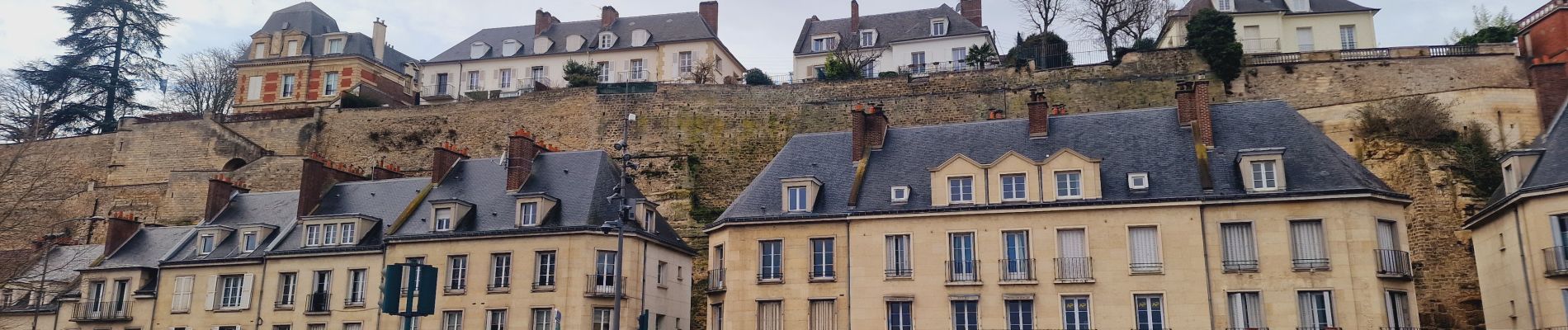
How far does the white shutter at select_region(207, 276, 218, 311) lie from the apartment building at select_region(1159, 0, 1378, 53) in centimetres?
2856

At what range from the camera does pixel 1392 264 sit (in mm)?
22422

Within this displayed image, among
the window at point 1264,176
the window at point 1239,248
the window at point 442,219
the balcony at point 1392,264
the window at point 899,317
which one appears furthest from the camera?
the window at point 442,219

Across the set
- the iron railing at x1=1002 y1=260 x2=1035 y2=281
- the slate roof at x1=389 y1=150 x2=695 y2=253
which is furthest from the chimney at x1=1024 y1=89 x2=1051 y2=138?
the slate roof at x1=389 y1=150 x2=695 y2=253

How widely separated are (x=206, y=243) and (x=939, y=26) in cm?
2585

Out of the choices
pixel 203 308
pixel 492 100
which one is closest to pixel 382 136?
pixel 492 100

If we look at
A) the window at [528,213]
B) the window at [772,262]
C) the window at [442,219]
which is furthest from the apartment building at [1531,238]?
the window at [442,219]

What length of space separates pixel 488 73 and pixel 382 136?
22.6ft

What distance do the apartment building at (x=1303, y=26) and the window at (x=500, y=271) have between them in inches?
887

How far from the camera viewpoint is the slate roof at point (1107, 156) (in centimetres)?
2348

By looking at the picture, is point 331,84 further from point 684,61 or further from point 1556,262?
point 1556,262

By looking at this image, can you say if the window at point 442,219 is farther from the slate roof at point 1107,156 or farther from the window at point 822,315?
the window at point 822,315

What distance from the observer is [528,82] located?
4950 centimetres

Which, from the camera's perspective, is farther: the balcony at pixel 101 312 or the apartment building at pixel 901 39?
the apartment building at pixel 901 39

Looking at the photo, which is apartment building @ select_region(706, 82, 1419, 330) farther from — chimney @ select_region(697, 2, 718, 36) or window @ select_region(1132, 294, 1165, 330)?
chimney @ select_region(697, 2, 718, 36)
